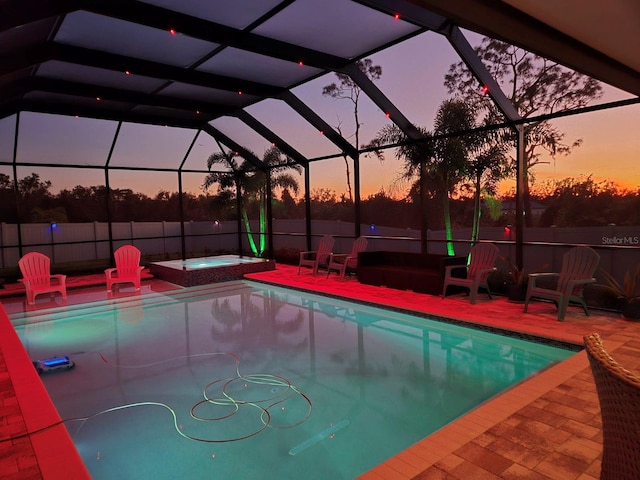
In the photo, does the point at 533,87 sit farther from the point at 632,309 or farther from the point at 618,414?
the point at 618,414

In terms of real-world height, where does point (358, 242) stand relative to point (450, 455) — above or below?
above

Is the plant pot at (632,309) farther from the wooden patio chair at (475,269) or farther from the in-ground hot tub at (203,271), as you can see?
the in-ground hot tub at (203,271)

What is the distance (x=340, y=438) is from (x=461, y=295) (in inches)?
175

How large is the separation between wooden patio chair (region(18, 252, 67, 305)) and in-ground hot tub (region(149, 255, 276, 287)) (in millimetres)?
2234

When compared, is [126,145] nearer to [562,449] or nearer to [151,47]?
[151,47]

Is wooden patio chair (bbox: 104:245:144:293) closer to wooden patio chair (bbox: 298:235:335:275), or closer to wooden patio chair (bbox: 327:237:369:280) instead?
wooden patio chair (bbox: 298:235:335:275)

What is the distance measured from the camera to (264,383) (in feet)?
13.8

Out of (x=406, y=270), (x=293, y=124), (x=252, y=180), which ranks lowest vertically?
(x=406, y=270)

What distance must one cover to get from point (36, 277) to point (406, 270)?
6910 millimetres

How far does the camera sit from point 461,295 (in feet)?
22.9

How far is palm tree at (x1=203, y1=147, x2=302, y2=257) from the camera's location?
39.8 ft

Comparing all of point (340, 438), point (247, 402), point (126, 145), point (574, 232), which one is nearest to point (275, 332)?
point (247, 402)

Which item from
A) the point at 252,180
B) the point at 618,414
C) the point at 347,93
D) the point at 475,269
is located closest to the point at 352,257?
the point at 475,269

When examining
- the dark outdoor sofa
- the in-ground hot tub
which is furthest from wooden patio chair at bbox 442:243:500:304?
the in-ground hot tub
